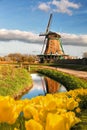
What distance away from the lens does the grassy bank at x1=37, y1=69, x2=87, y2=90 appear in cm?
2092

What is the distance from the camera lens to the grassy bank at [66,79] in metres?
20.9

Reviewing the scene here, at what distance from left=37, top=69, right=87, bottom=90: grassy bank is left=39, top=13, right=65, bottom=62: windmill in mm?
26798

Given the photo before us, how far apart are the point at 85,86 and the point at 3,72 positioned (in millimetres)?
7212

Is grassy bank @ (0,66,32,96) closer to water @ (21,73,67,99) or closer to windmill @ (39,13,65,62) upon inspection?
water @ (21,73,67,99)

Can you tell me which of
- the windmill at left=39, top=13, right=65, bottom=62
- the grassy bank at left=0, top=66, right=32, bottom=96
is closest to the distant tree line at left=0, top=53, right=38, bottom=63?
the windmill at left=39, top=13, right=65, bottom=62

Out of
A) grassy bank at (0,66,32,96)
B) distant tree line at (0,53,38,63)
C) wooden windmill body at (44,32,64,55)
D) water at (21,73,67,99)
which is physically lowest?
distant tree line at (0,53,38,63)

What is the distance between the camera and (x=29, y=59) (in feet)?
258

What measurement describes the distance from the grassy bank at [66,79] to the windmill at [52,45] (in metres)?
26.8

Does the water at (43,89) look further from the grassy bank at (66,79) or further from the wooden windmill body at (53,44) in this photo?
the wooden windmill body at (53,44)

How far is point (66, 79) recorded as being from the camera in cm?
2714

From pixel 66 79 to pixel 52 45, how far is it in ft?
→ 143

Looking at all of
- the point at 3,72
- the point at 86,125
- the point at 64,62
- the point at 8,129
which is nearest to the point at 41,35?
the point at 64,62

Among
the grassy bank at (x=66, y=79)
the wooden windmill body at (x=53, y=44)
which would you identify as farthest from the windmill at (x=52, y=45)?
the grassy bank at (x=66, y=79)

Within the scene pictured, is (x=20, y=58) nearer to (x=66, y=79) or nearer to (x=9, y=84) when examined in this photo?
(x=66, y=79)
